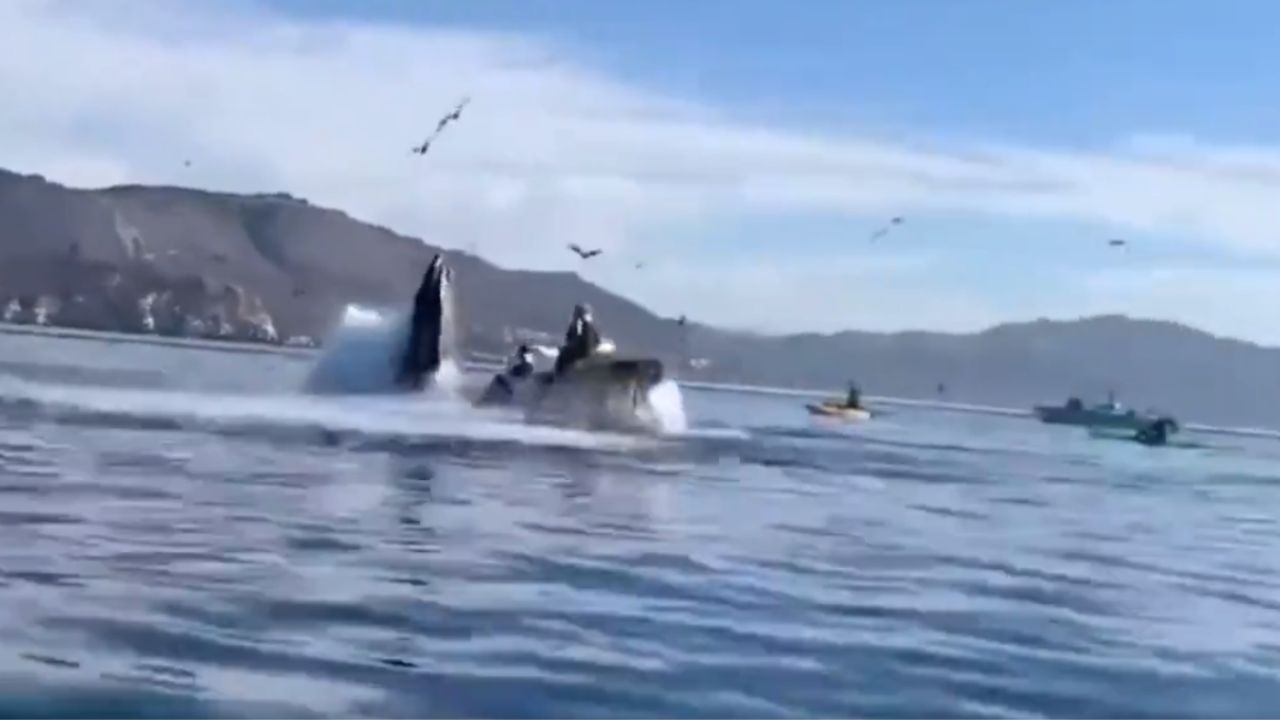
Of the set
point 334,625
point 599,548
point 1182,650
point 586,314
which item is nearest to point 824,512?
point 599,548

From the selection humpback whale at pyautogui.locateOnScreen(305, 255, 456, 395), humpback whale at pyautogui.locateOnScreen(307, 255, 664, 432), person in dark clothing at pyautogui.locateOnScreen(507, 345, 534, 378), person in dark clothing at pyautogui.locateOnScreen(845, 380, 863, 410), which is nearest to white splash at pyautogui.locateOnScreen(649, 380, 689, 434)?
humpback whale at pyautogui.locateOnScreen(307, 255, 664, 432)

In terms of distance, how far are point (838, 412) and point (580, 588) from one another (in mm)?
95373

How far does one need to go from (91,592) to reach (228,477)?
18.3 metres

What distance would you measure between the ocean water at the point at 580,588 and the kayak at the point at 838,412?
6312 cm

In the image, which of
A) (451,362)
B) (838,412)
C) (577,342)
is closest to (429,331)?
(451,362)

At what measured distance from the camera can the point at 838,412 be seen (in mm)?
117875

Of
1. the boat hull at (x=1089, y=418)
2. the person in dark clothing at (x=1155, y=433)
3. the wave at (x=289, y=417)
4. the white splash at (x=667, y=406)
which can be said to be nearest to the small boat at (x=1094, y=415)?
the boat hull at (x=1089, y=418)

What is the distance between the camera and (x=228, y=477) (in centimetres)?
3819

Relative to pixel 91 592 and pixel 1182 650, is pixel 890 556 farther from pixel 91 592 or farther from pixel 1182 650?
pixel 91 592

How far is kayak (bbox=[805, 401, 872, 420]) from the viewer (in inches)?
4641

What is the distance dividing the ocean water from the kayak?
2485 inches

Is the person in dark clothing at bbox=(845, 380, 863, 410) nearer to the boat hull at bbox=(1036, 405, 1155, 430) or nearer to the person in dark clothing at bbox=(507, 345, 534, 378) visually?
the boat hull at bbox=(1036, 405, 1155, 430)

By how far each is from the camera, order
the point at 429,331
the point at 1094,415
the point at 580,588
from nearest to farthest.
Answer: the point at 580,588 < the point at 429,331 < the point at 1094,415

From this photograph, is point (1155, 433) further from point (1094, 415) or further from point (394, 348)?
point (394, 348)
